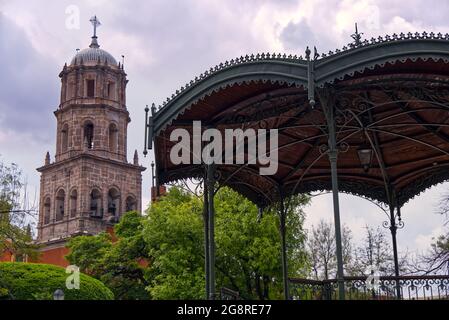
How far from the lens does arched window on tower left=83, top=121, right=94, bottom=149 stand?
226 ft

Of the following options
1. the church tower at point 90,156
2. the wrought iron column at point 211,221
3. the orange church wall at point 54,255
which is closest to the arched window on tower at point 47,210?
the church tower at point 90,156

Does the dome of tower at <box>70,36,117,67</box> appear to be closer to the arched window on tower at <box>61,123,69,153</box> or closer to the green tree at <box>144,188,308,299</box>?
the arched window on tower at <box>61,123,69,153</box>

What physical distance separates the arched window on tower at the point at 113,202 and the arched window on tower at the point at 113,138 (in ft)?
14.6

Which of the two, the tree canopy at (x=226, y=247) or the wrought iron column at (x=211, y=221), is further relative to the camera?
the tree canopy at (x=226, y=247)

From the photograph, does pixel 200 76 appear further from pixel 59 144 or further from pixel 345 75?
pixel 59 144

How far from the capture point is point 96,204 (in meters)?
67.9

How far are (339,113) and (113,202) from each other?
58.4 metres

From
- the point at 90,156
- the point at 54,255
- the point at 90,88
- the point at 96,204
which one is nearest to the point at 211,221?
the point at 54,255

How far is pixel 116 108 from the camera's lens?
229ft

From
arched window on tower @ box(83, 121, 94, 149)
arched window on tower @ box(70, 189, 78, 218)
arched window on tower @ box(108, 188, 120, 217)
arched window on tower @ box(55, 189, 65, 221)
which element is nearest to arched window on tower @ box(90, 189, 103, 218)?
arched window on tower @ box(108, 188, 120, 217)

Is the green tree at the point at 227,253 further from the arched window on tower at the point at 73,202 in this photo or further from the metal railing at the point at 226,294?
the arched window on tower at the point at 73,202

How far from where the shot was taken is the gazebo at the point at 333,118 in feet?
37.0

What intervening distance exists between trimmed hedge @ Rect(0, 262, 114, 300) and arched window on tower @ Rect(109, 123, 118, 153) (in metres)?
38.3

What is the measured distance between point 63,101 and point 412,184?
56763mm
